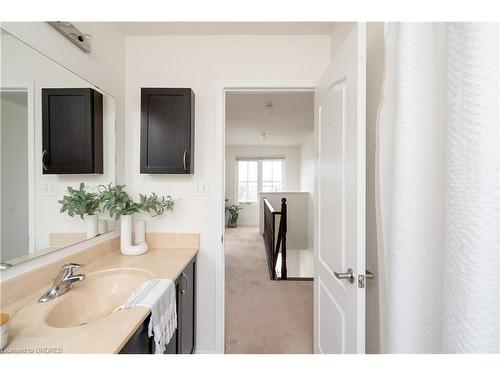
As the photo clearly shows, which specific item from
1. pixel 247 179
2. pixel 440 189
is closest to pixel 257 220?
pixel 247 179

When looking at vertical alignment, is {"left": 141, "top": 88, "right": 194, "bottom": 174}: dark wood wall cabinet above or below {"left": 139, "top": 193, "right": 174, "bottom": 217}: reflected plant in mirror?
above

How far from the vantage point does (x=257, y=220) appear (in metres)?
7.28

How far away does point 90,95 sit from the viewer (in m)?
1.38

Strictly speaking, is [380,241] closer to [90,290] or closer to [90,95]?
[90,290]

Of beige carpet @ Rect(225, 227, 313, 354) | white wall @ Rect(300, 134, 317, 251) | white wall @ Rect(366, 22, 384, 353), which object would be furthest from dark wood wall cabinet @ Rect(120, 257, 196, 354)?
white wall @ Rect(300, 134, 317, 251)

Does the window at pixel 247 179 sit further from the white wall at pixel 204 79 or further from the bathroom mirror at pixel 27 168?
the bathroom mirror at pixel 27 168

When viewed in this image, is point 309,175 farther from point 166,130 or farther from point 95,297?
point 95,297

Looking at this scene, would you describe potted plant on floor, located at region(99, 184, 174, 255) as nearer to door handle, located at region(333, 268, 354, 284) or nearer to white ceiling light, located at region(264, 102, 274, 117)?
door handle, located at region(333, 268, 354, 284)

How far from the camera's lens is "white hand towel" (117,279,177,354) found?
868 mm

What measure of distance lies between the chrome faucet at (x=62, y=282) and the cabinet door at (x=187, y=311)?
1.75 ft

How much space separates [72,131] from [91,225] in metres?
0.57

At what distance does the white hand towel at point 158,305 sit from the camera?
868mm
